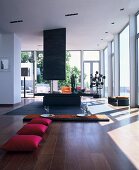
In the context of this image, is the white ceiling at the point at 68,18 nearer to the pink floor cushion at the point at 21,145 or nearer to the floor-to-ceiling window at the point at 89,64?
the floor-to-ceiling window at the point at 89,64

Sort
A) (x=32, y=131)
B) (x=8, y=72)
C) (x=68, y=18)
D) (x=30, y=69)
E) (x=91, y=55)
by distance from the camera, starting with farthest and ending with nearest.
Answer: (x=91, y=55)
(x=30, y=69)
(x=8, y=72)
(x=68, y=18)
(x=32, y=131)

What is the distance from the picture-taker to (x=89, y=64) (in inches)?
607

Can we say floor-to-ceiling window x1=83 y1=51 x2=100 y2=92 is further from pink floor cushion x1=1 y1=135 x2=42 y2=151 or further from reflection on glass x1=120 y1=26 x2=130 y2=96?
pink floor cushion x1=1 y1=135 x2=42 y2=151

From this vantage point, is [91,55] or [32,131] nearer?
[32,131]

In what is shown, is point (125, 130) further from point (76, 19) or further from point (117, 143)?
point (76, 19)

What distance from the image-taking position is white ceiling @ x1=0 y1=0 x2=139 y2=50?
22.2ft

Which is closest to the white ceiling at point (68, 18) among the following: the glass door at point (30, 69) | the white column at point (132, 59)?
the white column at point (132, 59)

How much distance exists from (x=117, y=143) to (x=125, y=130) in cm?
94

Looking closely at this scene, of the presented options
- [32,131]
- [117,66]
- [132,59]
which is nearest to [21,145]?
[32,131]

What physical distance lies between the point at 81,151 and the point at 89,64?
1275 centimetres

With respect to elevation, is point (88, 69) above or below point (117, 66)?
above

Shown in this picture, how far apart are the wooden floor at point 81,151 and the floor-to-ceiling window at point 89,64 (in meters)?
11.2

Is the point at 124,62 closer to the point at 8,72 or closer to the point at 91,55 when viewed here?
the point at 8,72

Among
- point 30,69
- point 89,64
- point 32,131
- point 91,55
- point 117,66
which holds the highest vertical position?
point 91,55
